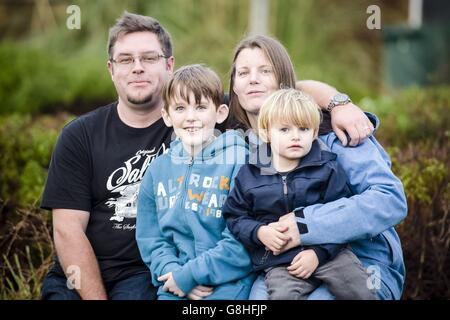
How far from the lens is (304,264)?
9.80 feet

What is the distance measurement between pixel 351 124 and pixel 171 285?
1130 millimetres

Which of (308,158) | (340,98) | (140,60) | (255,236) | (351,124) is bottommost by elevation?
(255,236)

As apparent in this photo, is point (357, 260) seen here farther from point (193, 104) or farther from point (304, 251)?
point (193, 104)

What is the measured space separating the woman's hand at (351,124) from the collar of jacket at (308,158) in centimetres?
13

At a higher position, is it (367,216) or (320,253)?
(367,216)

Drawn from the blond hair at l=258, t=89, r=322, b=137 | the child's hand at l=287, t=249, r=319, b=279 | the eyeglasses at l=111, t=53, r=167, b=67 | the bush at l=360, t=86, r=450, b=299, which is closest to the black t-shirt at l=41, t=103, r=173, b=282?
the eyeglasses at l=111, t=53, r=167, b=67

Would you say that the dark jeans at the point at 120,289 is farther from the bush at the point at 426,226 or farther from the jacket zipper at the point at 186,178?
the bush at the point at 426,226

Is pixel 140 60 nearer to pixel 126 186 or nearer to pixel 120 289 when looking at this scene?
pixel 126 186

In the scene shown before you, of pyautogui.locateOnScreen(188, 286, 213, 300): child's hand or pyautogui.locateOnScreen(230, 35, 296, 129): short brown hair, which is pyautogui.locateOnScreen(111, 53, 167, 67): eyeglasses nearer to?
pyautogui.locateOnScreen(230, 35, 296, 129): short brown hair

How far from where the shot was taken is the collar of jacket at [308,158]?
312 cm

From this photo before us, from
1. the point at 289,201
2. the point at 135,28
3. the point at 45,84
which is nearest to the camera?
the point at 289,201

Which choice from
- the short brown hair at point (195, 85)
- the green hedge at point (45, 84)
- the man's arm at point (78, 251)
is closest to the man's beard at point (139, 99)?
the short brown hair at point (195, 85)

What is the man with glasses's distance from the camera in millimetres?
3543

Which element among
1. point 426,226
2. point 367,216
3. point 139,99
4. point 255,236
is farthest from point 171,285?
point 426,226
